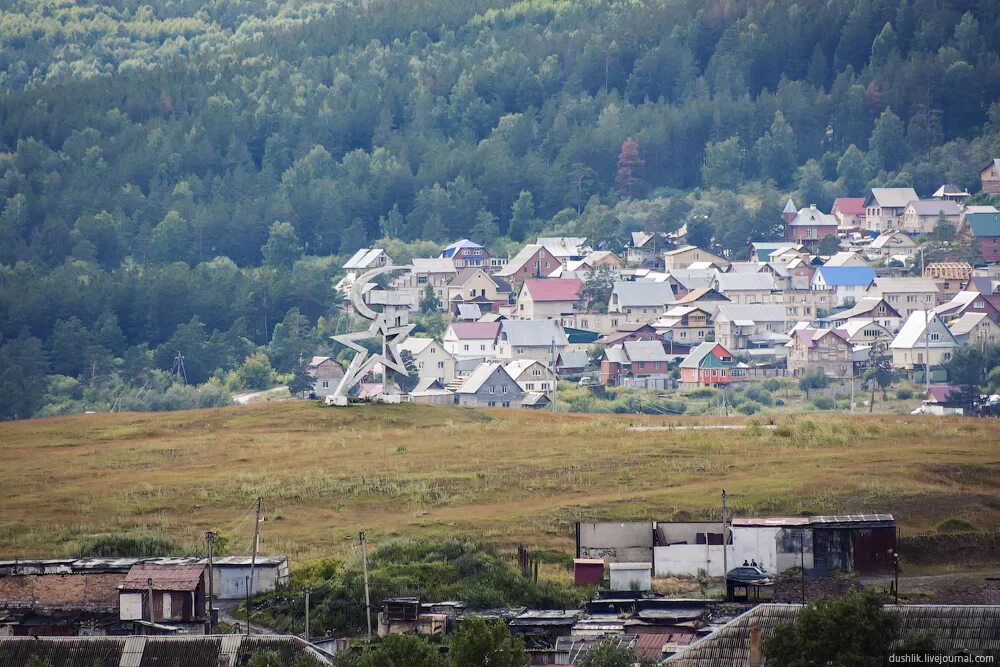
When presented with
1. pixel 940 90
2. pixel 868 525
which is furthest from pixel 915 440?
pixel 940 90

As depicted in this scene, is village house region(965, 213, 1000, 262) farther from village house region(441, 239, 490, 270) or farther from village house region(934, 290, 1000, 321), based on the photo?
village house region(441, 239, 490, 270)

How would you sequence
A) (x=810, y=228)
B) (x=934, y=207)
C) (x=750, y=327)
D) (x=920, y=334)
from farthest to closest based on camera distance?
1. (x=810, y=228)
2. (x=934, y=207)
3. (x=750, y=327)
4. (x=920, y=334)

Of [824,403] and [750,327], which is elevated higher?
[750,327]

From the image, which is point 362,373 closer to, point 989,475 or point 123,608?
point 989,475

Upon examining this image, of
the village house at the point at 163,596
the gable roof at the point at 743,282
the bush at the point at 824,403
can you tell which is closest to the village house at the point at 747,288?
the gable roof at the point at 743,282

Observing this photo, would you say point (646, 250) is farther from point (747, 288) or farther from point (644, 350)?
point (644, 350)

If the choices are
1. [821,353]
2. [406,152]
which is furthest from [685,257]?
[406,152]

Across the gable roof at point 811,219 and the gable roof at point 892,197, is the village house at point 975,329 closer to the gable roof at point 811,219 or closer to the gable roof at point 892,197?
the gable roof at point 892,197
